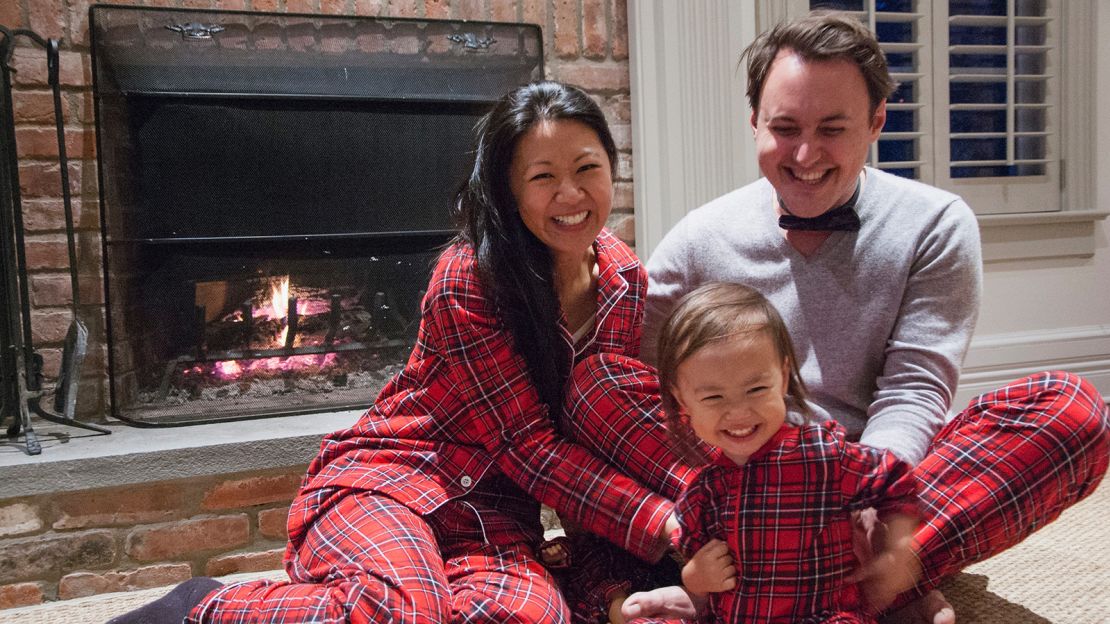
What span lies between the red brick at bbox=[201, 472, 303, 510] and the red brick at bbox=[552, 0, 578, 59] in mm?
1084

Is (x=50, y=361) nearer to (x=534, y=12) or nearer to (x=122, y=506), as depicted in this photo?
(x=122, y=506)

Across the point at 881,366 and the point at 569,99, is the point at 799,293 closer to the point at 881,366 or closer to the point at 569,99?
the point at 881,366

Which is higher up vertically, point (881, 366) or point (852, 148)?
point (852, 148)

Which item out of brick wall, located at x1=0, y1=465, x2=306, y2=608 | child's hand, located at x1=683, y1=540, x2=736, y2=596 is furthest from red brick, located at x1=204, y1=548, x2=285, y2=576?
child's hand, located at x1=683, y1=540, x2=736, y2=596

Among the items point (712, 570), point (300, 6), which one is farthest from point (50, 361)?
point (712, 570)

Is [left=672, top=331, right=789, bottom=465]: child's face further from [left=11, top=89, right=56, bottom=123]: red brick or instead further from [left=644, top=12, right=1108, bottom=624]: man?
[left=11, top=89, right=56, bottom=123]: red brick

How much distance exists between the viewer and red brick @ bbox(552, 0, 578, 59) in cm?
197

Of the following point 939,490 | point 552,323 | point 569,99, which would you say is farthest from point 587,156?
point 939,490

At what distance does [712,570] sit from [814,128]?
0.57 meters

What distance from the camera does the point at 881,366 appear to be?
119 centimetres

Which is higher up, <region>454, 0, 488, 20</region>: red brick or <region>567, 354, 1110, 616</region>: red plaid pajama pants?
<region>454, 0, 488, 20</region>: red brick

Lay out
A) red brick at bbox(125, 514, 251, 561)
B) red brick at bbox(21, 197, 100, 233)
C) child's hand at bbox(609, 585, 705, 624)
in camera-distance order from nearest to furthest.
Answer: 1. child's hand at bbox(609, 585, 705, 624)
2. red brick at bbox(125, 514, 251, 561)
3. red brick at bbox(21, 197, 100, 233)

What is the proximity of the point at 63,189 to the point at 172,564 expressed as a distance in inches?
30.2

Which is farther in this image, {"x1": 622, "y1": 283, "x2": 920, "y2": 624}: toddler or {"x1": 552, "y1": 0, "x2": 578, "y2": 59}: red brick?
{"x1": 552, "y1": 0, "x2": 578, "y2": 59}: red brick
